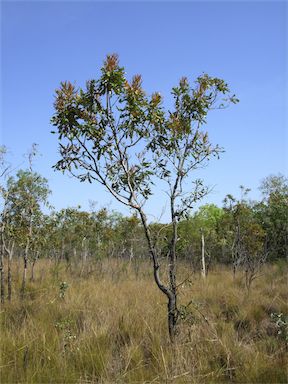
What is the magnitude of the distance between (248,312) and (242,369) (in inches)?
140

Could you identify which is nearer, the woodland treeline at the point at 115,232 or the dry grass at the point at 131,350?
the dry grass at the point at 131,350

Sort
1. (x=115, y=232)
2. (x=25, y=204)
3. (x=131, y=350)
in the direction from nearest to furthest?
(x=131, y=350), (x=25, y=204), (x=115, y=232)

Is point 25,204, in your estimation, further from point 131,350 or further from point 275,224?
point 275,224

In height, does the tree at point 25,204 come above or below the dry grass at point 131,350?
above

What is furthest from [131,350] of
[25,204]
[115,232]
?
[115,232]

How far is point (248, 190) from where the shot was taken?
14.3 meters

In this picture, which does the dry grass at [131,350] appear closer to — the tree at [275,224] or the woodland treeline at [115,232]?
the woodland treeline at [115,232]

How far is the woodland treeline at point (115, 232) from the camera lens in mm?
10758

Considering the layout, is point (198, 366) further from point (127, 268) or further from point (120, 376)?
point (127, 268)

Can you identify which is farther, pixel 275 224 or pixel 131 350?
pixel 275 224

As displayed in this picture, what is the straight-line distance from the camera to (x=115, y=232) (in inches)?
807

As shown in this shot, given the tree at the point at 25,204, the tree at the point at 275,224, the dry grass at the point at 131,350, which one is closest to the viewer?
the dry grass at the point at 131,350

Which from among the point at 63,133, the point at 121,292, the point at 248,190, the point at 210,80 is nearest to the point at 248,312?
the point at 121,292

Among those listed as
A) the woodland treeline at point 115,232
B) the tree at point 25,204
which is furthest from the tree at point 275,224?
the tree at point 25,204
